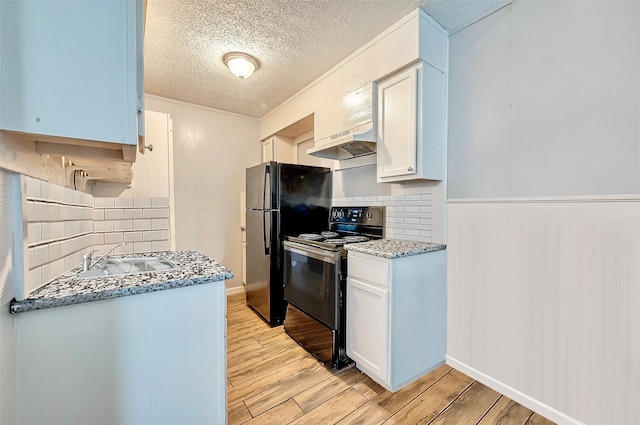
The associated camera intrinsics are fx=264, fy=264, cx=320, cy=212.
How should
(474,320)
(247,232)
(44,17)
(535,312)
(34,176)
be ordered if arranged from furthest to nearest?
(247,232) → (474,320) → (535,312) → (34,176) → (44,17)

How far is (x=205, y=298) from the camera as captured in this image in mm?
1069

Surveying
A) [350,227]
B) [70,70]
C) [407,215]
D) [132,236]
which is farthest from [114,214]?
[407,215]

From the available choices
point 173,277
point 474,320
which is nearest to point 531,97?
point 474,320

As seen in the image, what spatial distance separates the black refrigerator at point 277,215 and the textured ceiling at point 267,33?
3.05ft

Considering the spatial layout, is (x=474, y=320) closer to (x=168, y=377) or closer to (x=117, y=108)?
(x=168, y=377)

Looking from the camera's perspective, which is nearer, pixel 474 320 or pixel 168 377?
pixel 168 377

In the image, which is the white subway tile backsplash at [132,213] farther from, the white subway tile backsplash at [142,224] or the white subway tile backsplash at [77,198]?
the white subway tile backsplash at [77,198]

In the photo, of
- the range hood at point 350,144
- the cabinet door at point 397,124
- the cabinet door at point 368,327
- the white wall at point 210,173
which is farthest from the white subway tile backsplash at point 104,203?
the cabinet door at point 397,124

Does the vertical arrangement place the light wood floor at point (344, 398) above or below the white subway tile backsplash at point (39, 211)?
below

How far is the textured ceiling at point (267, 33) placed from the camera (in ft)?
5.61

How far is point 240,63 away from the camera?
2258 mm

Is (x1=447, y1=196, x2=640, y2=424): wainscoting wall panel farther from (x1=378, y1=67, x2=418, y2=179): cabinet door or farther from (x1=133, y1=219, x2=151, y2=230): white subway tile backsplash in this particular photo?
(x1=133, y1=219, x2=151, y2=230): white subway tile backsplash

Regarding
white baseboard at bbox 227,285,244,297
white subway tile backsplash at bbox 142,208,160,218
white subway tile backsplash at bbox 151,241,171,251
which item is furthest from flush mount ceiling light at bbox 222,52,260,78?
white baseboard at bbox 227,285,244,297

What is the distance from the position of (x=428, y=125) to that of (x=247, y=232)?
2.22m
